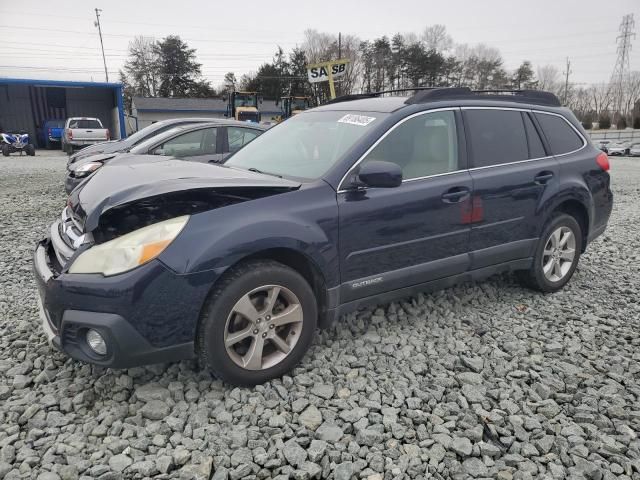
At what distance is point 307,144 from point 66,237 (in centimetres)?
173

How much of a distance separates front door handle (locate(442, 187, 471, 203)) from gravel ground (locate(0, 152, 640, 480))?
970 millimetres

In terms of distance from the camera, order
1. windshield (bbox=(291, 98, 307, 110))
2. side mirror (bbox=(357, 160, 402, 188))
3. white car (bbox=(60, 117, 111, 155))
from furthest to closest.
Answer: windshield (bbox=(291, 98, 307, 110)) → white car (bbox=(60, 117, 111, 155)) → side mirror (bbox=(357, 160, 402, 188))

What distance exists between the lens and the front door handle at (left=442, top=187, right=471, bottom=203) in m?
3.47

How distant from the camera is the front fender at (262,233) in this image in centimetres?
253

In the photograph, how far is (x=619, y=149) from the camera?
102 feet

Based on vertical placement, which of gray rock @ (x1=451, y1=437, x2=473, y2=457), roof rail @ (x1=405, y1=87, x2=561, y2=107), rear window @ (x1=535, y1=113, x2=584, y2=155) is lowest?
gray rock @ (x1=451, y1=437, x2=473, y2=457)

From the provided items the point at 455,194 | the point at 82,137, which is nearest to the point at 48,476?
the point at 455,194

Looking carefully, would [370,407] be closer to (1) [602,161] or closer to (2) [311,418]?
(2) [311,418]

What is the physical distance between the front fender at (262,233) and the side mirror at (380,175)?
0.74 ft

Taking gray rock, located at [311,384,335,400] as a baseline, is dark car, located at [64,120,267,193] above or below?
above

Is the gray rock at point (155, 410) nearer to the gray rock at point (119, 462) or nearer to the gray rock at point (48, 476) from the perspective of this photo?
the gray rock at point (119, 462)

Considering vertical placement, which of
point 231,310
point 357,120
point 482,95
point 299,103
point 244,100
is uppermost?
point 244,100

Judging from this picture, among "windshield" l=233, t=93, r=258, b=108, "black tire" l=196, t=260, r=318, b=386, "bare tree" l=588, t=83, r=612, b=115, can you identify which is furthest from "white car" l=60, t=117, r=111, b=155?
"bare tree" l=588, t=83, r=612, b=115

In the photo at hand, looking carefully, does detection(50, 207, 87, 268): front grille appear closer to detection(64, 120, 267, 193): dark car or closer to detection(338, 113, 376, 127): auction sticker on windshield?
detection(338, 113, 376, 127): auction sticker on windshield
